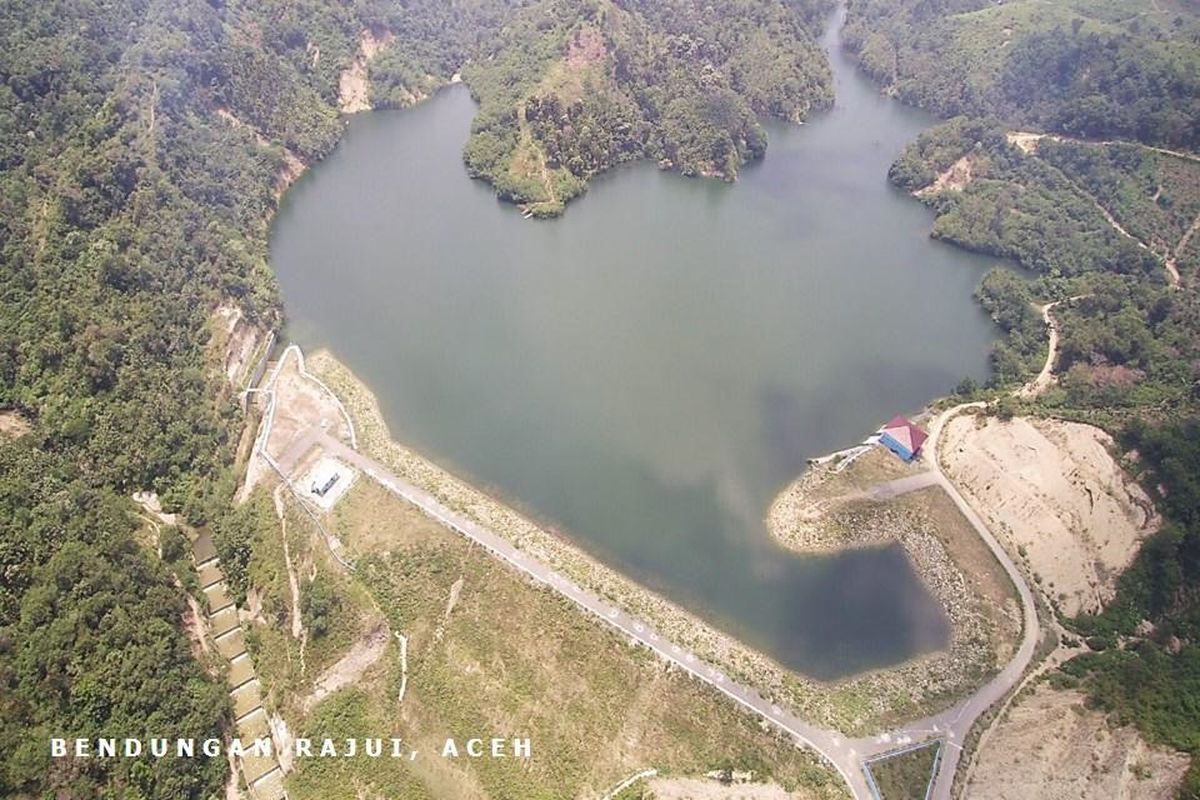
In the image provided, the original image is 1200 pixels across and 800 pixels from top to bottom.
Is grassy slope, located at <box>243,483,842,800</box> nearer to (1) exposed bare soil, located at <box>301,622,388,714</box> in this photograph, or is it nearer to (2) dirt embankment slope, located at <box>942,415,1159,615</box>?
(1) exposed bare soil, located at <box>301,622,388,714</box>

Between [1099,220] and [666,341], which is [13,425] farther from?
[1099,220]

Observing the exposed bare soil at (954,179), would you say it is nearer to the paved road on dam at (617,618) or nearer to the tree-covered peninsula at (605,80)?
the tree-covered peninsula at (605,80)

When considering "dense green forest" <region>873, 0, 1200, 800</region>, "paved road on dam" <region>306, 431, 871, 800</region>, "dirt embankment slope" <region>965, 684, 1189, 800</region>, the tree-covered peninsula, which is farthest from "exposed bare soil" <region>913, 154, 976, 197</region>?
"paved road on dam" <region>306, 431, 871, 800</region>

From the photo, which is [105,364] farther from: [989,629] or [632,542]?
[989,629]

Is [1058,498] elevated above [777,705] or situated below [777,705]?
below

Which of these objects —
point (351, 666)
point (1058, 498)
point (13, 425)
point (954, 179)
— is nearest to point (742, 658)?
point (351, 666)

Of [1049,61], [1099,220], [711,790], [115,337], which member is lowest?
[1099,220]
